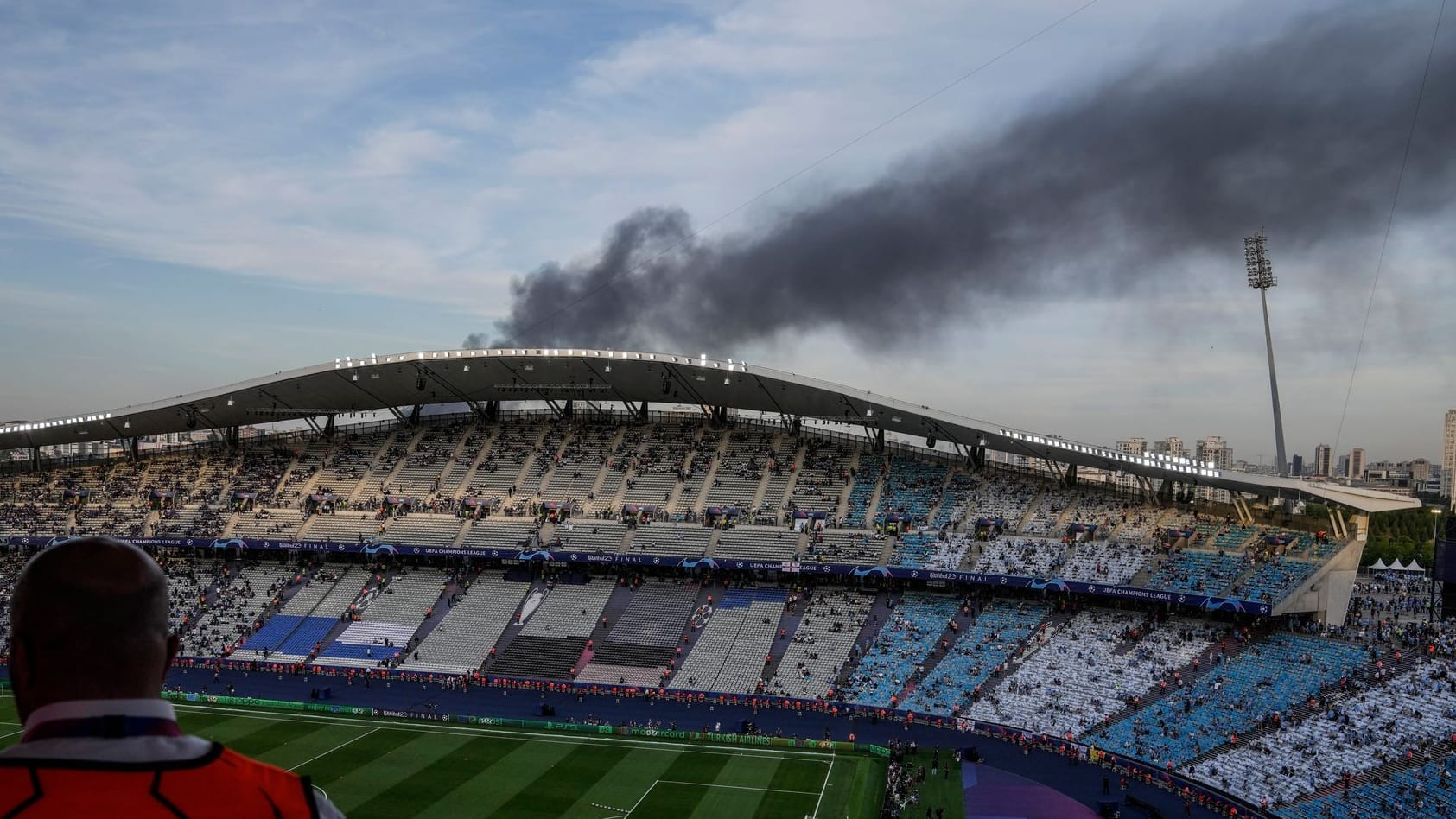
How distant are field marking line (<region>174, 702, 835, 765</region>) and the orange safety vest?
143ft

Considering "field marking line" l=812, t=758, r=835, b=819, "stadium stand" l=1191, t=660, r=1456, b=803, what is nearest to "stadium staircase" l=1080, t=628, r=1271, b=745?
"stadium stand" l=1191, t=660, r=1456, b=803

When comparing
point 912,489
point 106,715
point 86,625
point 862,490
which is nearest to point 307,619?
point 862,490

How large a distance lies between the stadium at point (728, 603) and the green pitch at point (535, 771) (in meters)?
0.21

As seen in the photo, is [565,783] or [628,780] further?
[628,780]

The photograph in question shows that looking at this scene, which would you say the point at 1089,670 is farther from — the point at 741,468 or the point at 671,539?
the point at 741,468

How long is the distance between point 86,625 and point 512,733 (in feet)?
158

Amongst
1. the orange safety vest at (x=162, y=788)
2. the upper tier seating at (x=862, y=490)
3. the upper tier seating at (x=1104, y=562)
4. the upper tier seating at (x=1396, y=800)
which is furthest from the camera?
the upper tier seating at (x=862, y=490)

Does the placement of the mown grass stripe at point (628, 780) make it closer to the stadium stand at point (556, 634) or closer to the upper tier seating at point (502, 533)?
the stadium stand at point (556, 634)

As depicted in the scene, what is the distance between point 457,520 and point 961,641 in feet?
112

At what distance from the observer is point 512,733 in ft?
158

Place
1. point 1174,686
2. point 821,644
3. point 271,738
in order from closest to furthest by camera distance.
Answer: point 271,738
point 1174,686
point 821,644

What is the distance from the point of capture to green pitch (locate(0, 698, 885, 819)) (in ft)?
125

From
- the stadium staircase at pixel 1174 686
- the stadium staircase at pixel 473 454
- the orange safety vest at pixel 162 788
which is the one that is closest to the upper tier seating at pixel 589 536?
the stadium staircase at pixel 473 454

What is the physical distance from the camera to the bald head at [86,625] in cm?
285
